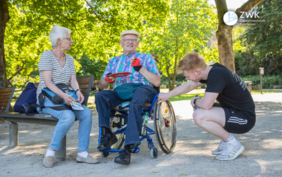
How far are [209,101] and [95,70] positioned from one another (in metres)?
28.9

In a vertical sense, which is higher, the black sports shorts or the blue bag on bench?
the blue bag on bench

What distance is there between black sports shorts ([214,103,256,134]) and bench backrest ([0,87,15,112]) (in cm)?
345

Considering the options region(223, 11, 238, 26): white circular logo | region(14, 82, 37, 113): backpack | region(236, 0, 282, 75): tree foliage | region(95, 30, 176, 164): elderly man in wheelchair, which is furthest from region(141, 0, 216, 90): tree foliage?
region(14, 82, 37, 113): backpack

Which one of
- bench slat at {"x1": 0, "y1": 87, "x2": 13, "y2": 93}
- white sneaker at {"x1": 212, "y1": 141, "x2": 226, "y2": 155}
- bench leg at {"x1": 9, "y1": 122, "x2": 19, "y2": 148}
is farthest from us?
bench slat at {"x1": 0, "y1": 87, "x2": 13, "y2": 93}

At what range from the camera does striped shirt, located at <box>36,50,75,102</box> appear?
11.1 feet

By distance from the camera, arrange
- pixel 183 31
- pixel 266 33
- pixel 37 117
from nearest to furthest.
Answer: pixel 37 117, pixel 183 31, pixel 266 33

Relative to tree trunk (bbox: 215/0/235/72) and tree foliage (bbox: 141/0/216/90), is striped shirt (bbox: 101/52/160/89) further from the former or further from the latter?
tree foliage (bbox: 141/0/216/90)

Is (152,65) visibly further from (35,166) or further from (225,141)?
(35,166)

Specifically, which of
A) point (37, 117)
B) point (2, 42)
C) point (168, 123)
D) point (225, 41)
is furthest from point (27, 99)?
point (225, 41)

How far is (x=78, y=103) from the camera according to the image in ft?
11.2

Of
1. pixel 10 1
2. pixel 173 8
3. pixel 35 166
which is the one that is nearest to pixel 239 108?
pixel 35 166

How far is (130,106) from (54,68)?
3.74 ft

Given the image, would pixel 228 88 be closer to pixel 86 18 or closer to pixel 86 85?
pixel 86 85

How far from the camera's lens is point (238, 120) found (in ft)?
10.6
